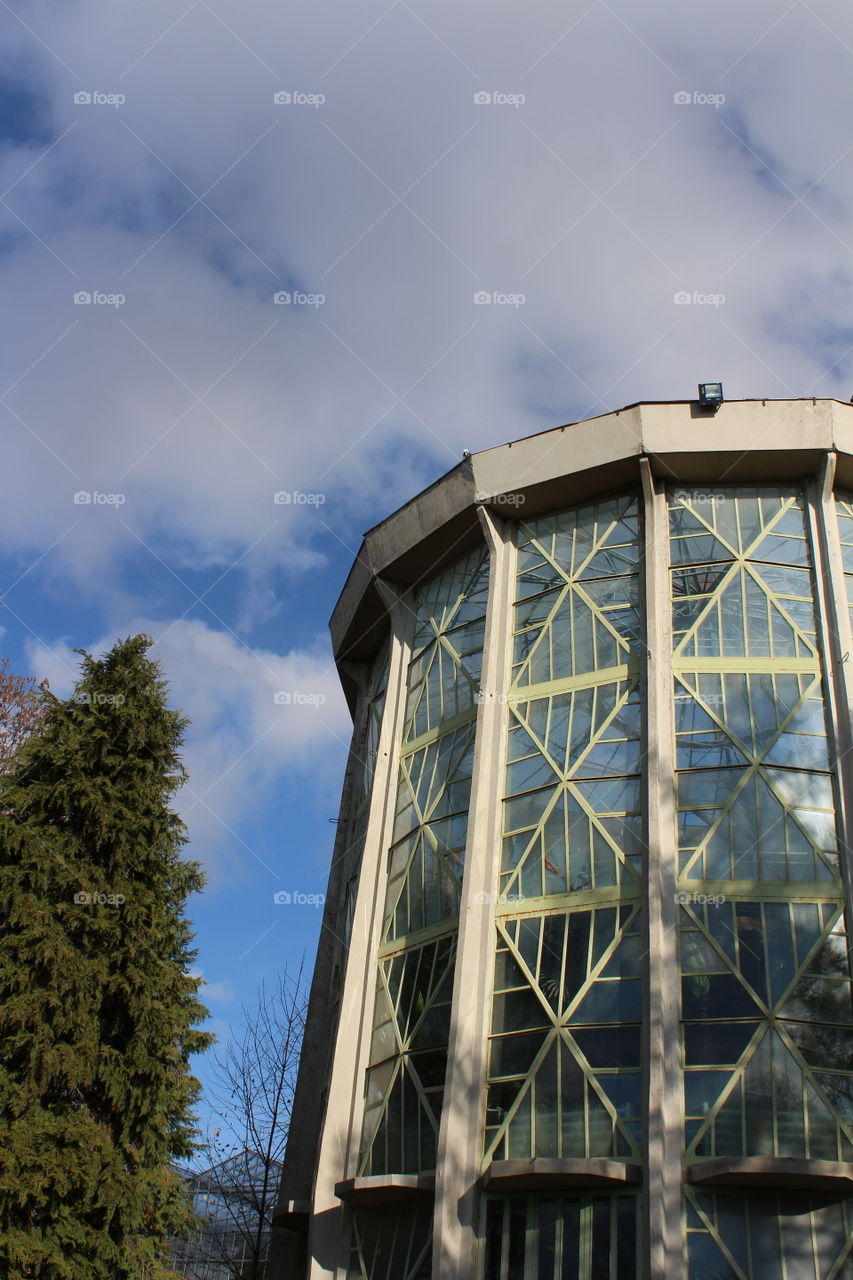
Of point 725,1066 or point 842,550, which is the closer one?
point 725,1066

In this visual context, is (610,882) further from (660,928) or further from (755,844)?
(755,844)

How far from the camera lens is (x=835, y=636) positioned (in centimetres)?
1906

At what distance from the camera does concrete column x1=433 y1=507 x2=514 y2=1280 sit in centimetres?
1622

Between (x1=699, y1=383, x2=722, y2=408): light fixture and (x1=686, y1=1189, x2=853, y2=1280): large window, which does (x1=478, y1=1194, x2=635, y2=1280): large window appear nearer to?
(x1=686, y1=1189, x2=853, y2=1280): large window

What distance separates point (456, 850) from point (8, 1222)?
9.21 meters

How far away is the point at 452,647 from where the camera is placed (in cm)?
2292

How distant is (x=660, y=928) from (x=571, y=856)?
7.26ft

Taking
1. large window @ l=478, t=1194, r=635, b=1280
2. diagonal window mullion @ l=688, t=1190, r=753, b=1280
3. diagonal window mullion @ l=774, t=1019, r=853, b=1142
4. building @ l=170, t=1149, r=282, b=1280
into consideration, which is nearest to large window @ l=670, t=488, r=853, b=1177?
diagonal window mullion @ l=774, t=1019, r=853, b=1142

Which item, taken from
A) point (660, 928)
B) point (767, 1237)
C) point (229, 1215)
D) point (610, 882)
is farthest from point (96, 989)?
point (229, 1215)

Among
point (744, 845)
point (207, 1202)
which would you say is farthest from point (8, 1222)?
point (207, 1202)

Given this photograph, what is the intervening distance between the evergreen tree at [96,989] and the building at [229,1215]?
15399 mm

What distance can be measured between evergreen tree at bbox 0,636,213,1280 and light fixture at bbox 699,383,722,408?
11315 millimetres

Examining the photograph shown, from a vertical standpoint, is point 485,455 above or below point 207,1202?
above

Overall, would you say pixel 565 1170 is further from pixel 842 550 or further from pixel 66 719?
pixel 842 550
